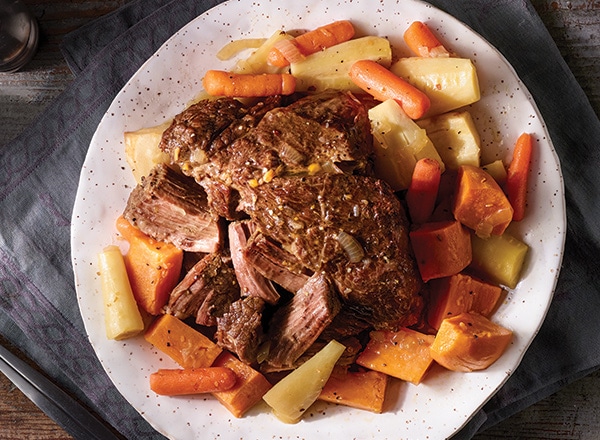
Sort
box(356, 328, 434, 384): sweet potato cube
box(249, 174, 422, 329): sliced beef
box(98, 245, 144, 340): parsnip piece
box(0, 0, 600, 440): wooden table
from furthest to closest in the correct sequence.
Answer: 1. box(0, 0, 600, 440): wooden table
2. box(98, 245, 144, 340): parsnip piece
3. box(356, 328, 434, 384): sweet potato cube
4. box(249, 174, 422, 329): sliced beef

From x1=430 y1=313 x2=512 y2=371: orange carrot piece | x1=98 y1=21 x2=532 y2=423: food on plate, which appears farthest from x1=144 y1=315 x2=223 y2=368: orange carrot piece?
x1=430 y1=313 x2=512 y2=371: orange carrot piece

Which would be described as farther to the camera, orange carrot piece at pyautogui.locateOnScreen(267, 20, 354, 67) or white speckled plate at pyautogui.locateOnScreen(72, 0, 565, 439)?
orange carrot piece at pyautogui.locateOnScreen(267, 20, 354, 67)

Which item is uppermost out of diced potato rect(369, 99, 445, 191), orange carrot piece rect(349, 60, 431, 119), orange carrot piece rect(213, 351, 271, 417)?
orange carrot piece rect(349, 60, 431, 119)

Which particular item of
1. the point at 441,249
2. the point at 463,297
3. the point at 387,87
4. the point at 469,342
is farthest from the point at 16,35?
the point at 469,342

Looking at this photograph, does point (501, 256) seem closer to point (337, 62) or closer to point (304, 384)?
point (304, 384)

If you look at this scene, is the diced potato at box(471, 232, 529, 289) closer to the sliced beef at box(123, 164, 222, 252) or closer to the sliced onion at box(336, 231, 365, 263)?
the sliced onion at box(336, 231, 365, 263)

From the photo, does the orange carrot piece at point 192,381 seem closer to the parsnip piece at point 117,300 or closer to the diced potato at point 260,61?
the parsnip piece at point 117,300

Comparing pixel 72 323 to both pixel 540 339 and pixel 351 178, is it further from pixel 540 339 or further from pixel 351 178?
pixel 540 339
